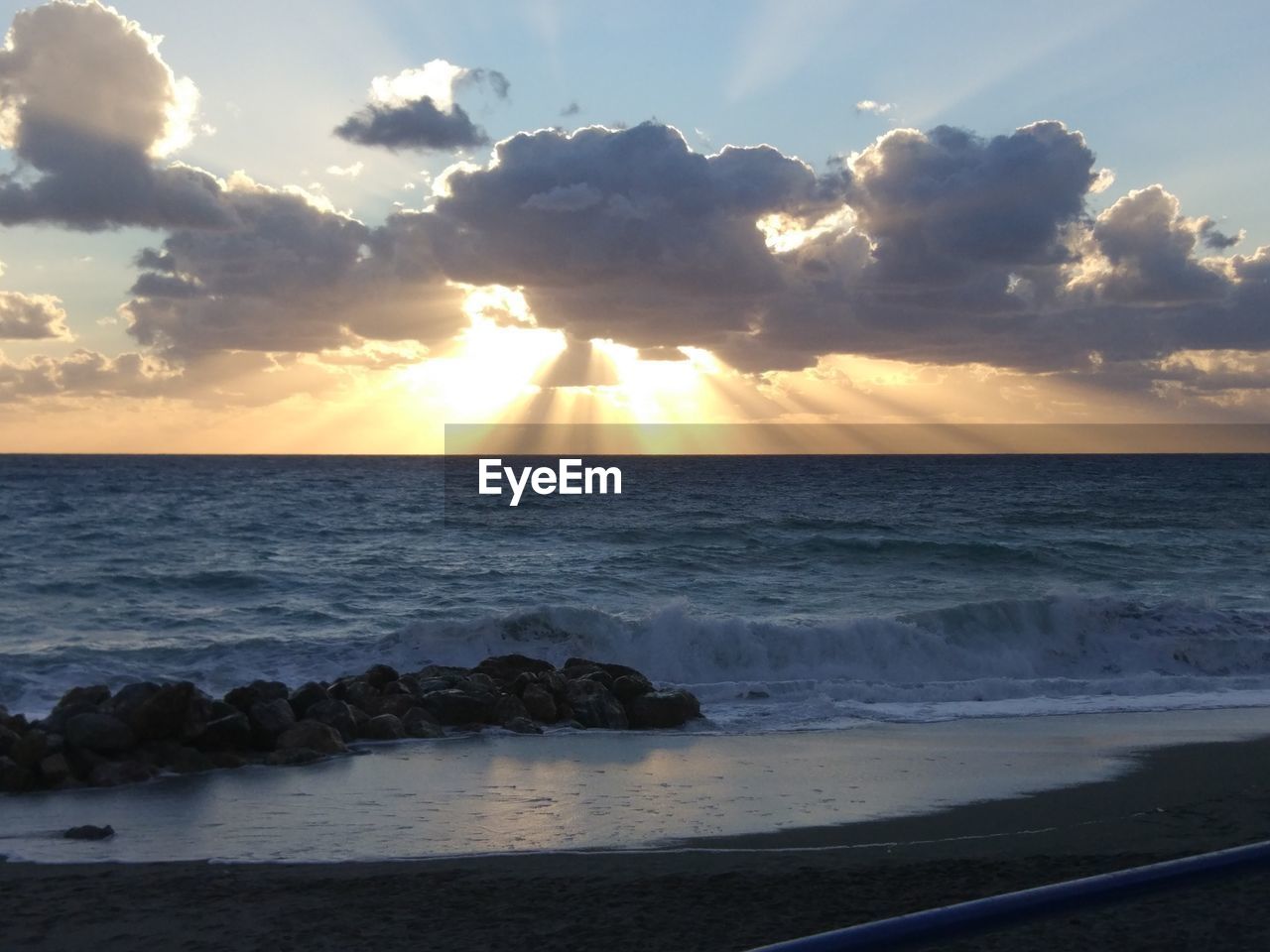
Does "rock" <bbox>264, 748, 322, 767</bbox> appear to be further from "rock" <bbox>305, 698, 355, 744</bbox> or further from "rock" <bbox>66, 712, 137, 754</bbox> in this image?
"rock" <bbox>66, 712, 137, 754</bbox>

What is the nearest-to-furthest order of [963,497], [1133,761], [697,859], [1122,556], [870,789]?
1. [697,859]
2. [870,789]
3. [1133,761]
4. [1122,556]
5. [963,497]

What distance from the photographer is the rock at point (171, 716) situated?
12.2 meters

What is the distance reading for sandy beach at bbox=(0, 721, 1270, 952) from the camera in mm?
6703

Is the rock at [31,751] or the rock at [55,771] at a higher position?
the rock at [31,751]

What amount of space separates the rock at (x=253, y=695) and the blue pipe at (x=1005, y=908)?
12.4m

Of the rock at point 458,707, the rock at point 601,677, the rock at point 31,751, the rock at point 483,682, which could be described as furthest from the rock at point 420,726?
the rock at point 31,751

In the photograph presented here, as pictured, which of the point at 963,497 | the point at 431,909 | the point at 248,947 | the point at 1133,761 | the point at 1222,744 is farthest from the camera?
the point at 963,497

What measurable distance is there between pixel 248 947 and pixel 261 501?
182ft

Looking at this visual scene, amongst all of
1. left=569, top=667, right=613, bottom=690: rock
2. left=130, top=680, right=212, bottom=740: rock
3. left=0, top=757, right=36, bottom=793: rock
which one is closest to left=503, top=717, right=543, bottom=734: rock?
left=569, top=667, right=613, bottom=690: rock

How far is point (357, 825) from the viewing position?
965cm

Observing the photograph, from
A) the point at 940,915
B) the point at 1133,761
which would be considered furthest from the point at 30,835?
the point at 1133,761

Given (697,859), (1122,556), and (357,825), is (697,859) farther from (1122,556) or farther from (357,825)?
(1122,556)

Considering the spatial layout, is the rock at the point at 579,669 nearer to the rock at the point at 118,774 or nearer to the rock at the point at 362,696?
the rock at the point at 362,696
